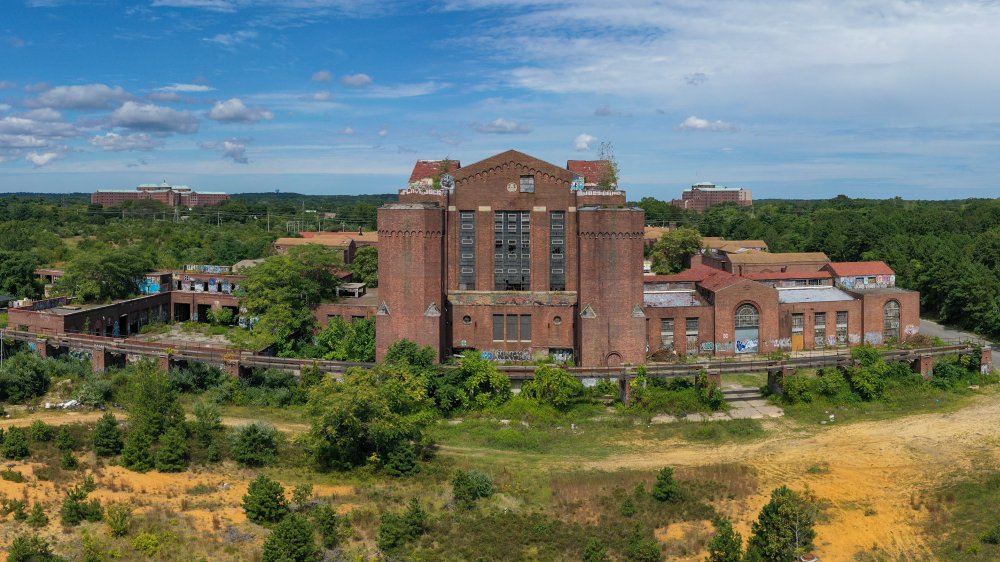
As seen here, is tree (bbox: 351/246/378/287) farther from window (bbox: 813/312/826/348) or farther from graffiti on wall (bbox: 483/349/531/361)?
window (bbox: 813/312/826/348)

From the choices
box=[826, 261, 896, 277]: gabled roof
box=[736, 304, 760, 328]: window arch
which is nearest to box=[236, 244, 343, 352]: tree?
box=[736, 304, 760, 328]: window arch

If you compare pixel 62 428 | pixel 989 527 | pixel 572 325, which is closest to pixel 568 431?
pixel 572 325

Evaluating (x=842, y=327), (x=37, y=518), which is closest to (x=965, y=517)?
(x=842, y=327)

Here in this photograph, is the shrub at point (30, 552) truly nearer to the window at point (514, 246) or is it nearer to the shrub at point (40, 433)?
the shrub at point (40, 433)

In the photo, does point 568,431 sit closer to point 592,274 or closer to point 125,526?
point 592,274

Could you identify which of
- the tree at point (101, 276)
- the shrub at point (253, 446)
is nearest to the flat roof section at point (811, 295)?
the shrub at point (253, 446)
